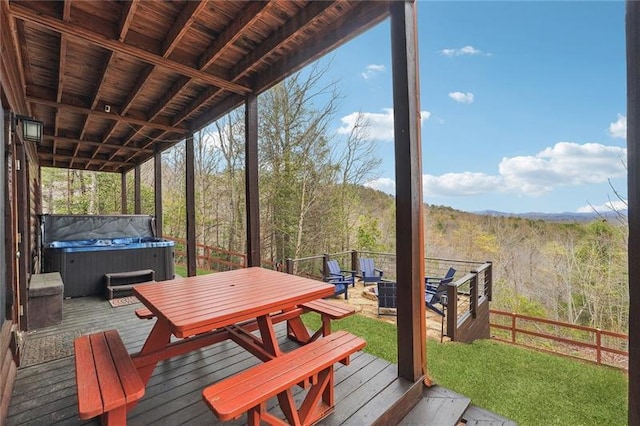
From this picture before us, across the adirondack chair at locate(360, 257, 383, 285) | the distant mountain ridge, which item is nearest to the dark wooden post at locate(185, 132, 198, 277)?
the adirondack chair at locate(360, 257, 383, 285)

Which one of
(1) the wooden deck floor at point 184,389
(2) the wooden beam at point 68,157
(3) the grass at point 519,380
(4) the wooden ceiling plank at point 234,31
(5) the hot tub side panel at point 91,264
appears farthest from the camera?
(2) the wooden beam at point 68,157

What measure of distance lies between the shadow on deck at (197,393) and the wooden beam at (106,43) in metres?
2.93

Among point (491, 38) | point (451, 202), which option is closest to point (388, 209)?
point (451, 202)

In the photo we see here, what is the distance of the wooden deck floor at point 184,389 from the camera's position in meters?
1.78

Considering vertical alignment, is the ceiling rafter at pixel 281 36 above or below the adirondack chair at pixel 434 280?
above

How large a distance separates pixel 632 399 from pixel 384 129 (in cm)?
915

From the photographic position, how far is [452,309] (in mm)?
4207

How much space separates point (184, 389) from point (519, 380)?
3468 millimetres

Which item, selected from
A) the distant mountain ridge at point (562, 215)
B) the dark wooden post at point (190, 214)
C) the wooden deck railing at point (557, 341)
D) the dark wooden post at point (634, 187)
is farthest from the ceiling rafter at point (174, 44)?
the distant mountain ridge at point (562, 215)

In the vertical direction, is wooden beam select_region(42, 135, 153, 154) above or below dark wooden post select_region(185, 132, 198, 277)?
above

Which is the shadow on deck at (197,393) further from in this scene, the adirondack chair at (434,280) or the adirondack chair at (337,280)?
the adirondack chair at (434,280)

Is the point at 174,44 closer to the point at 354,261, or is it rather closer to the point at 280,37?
the point at 280,37

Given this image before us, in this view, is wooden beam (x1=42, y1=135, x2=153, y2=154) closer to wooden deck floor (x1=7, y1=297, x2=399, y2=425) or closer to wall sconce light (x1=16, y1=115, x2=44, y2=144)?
wall sconce light (x1=16, y1=115, x2=44, y2=144)

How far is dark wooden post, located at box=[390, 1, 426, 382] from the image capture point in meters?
2.08
